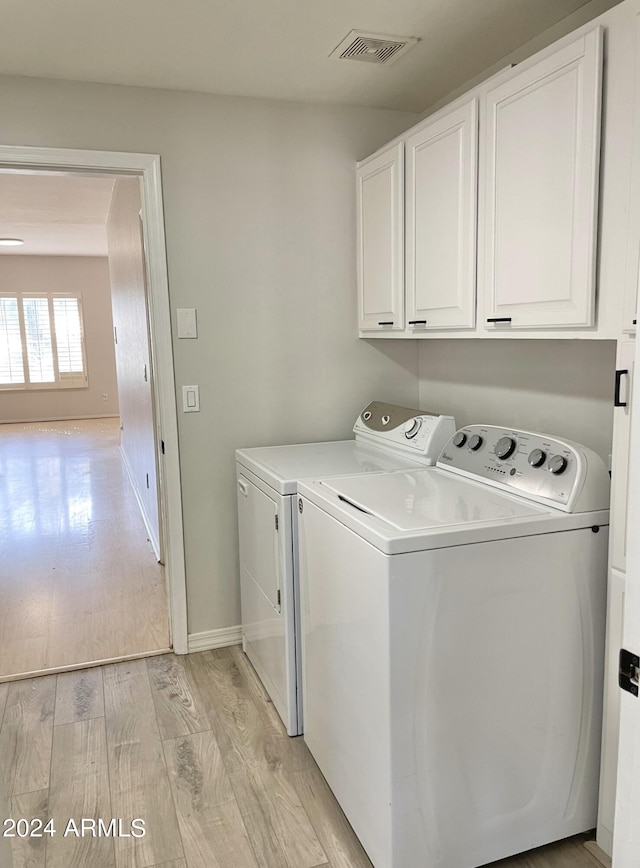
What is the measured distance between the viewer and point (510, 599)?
5.40 ft

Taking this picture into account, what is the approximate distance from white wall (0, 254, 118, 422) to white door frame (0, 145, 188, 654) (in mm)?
8231

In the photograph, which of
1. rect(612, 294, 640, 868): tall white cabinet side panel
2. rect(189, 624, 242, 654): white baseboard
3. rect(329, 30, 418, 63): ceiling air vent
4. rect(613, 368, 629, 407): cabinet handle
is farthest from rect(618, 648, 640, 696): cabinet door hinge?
rect(189, 624, 242, 654): white baseboard

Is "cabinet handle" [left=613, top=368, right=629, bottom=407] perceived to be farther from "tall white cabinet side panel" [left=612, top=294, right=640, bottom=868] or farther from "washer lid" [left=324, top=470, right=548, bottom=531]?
"tall white cabinet side panel" [left=612, top=294, right=640, bottom=868]

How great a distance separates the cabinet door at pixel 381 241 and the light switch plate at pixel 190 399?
79 cm

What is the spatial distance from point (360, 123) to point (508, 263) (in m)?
1.39

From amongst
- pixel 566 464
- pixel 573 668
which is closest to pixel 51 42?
pixel 566 464

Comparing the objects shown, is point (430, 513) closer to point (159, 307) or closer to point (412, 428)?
point (412, 428)

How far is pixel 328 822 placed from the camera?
6.24ft

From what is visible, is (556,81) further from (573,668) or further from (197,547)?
(197,547)

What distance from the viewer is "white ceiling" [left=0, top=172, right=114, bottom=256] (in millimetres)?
4855

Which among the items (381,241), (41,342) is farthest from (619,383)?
(41,342)

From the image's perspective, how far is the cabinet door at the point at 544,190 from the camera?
1.59m

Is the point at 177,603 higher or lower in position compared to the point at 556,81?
lower

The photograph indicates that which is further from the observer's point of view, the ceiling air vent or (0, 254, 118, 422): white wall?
(0, 254, 118, 422): white wall
